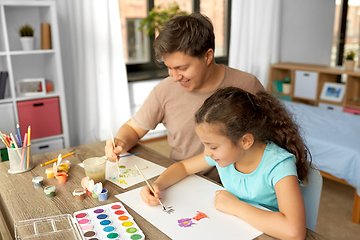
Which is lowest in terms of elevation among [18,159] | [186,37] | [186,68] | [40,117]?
[40,117]

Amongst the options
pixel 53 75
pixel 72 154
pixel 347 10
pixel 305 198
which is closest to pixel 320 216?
pixel 305 198

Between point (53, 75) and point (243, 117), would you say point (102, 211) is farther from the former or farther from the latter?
point (53, 75)

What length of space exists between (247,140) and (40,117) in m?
2.03

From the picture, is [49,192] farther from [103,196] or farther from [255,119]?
[255,119]

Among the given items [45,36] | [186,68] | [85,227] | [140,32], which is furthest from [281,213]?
[140,32]

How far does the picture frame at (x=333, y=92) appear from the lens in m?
3.50

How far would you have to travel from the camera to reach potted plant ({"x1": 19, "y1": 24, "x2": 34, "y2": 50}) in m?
2.50

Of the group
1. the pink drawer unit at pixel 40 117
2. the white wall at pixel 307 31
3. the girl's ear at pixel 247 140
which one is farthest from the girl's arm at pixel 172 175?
the white wall at pixel 307 31

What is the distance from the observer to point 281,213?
0.90m

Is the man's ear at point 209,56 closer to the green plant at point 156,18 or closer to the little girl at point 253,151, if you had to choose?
the little girl at point 253,151

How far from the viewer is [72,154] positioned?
1464 mm

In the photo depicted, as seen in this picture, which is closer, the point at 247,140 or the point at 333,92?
the point at 247,140

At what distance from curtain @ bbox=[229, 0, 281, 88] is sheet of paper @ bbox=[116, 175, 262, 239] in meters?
3.04

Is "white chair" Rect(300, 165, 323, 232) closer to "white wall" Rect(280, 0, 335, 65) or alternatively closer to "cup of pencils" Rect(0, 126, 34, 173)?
"cup of pencils" Rect(0, 126, 34, 173)
